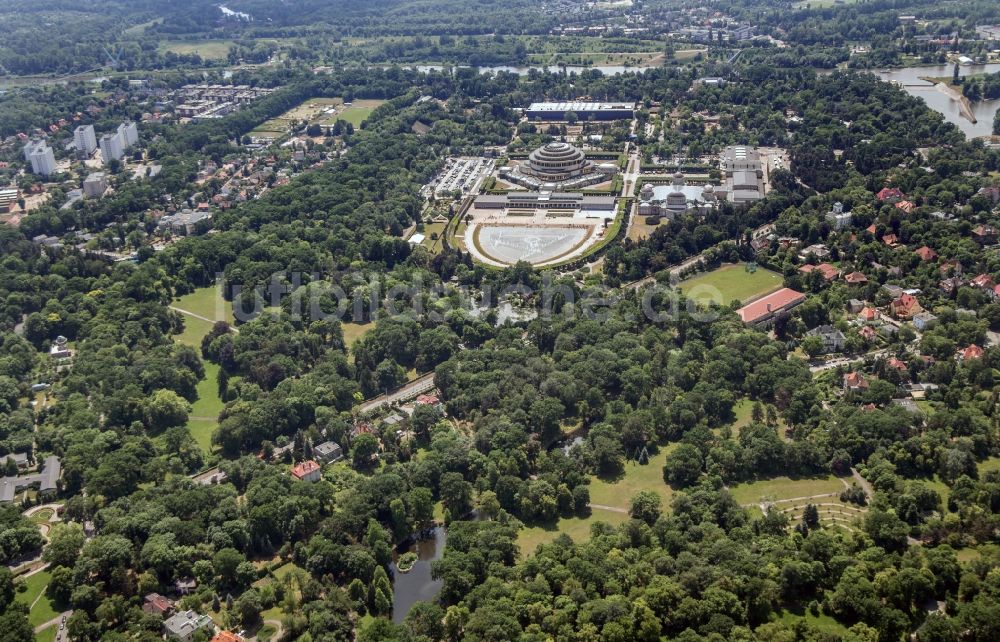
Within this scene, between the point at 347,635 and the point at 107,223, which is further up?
the point at 107,223

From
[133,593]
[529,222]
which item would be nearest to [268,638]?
[133,593]

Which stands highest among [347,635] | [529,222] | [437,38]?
[437,38]

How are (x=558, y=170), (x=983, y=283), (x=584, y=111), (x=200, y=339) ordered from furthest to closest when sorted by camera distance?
(x=584, y=111)
(x=558, y=170)
(x=200, y=339)
(x=983, y=283)

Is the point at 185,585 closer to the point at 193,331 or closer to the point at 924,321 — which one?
the point at 193,331

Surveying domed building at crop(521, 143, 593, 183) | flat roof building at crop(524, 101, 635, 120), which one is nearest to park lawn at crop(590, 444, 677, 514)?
domed building at crop(521, 143, 593, 183)

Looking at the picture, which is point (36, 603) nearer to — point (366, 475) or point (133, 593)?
point (133, 593)

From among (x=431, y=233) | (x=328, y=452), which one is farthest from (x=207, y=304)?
(x=328, y=452)
